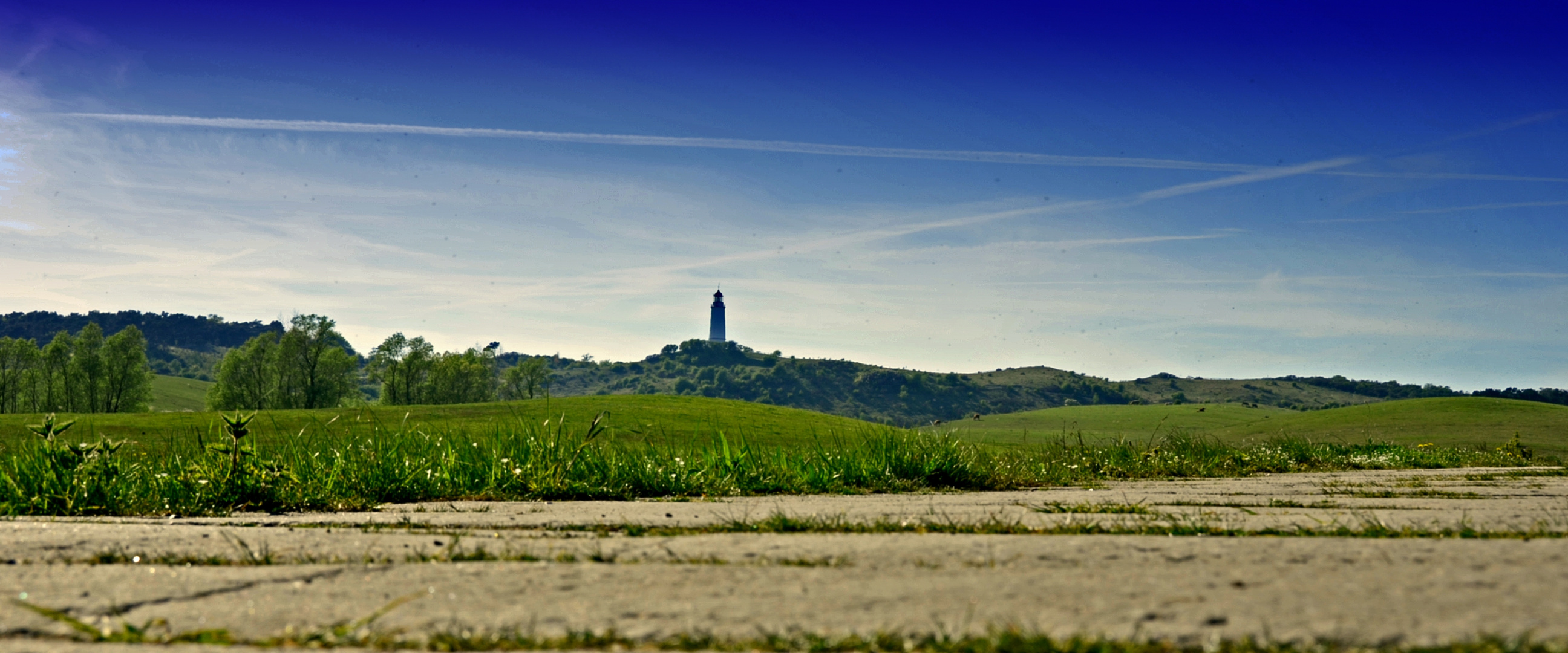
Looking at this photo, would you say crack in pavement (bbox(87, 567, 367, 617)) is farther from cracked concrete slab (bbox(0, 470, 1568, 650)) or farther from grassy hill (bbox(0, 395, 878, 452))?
grassy hill (bbox(0, 395, 878, 452))

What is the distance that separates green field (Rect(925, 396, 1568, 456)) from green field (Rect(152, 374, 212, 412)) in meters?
93.1

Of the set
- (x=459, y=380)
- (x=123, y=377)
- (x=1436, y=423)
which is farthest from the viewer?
(x=459, y=380)

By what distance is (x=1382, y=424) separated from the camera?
3784 centimetres

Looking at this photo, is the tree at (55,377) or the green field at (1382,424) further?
the tree at (55,377)

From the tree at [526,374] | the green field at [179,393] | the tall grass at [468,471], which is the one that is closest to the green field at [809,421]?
the tall grass at [468,471]

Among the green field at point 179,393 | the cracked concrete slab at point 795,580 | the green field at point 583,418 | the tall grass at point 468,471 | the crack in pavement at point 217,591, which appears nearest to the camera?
the cracked concrete slab at point 795,580

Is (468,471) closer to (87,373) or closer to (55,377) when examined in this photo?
(87,373)

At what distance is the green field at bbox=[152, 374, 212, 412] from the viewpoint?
106m

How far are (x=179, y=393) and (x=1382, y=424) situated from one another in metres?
137

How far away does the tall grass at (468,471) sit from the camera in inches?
204

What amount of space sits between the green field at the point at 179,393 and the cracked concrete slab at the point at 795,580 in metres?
109

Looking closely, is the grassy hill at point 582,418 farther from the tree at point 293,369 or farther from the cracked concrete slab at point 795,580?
the tree at point 293,369

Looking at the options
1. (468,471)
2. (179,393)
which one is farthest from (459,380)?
(468,471)

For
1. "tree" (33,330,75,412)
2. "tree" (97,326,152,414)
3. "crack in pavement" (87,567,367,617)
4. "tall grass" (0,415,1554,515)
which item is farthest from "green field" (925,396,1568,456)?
"tree" (33,330,75,412)
